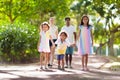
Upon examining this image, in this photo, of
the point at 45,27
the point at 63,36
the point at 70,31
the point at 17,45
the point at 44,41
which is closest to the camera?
the point at 63,36

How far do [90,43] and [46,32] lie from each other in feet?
4.88

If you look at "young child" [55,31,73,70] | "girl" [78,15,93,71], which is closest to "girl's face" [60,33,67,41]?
"young child" [55,31,73,70]

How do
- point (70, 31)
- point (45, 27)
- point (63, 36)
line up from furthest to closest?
point (70, 31) → point (45, 27) → point (63, 36)

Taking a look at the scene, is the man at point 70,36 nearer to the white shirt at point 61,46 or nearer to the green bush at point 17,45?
the white shirt at point 61,46

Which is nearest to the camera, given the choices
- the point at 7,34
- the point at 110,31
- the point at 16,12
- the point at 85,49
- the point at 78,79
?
the point at 78,79

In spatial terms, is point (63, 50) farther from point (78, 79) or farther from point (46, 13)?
point (46, 13)

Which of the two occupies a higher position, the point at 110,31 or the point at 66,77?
the point at 110,31

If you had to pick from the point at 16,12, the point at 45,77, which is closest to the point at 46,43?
the point at 45,77

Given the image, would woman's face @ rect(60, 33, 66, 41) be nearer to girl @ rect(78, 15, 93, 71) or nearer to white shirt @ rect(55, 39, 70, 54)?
white shirt @ rect(55, 39, 70, 54)

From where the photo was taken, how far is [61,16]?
84.7 ft

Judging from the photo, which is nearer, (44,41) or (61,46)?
(61,46)

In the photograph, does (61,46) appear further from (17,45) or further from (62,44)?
(17,45)

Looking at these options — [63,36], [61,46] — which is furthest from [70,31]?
[61,46]

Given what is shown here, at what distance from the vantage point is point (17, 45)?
1517 cm
